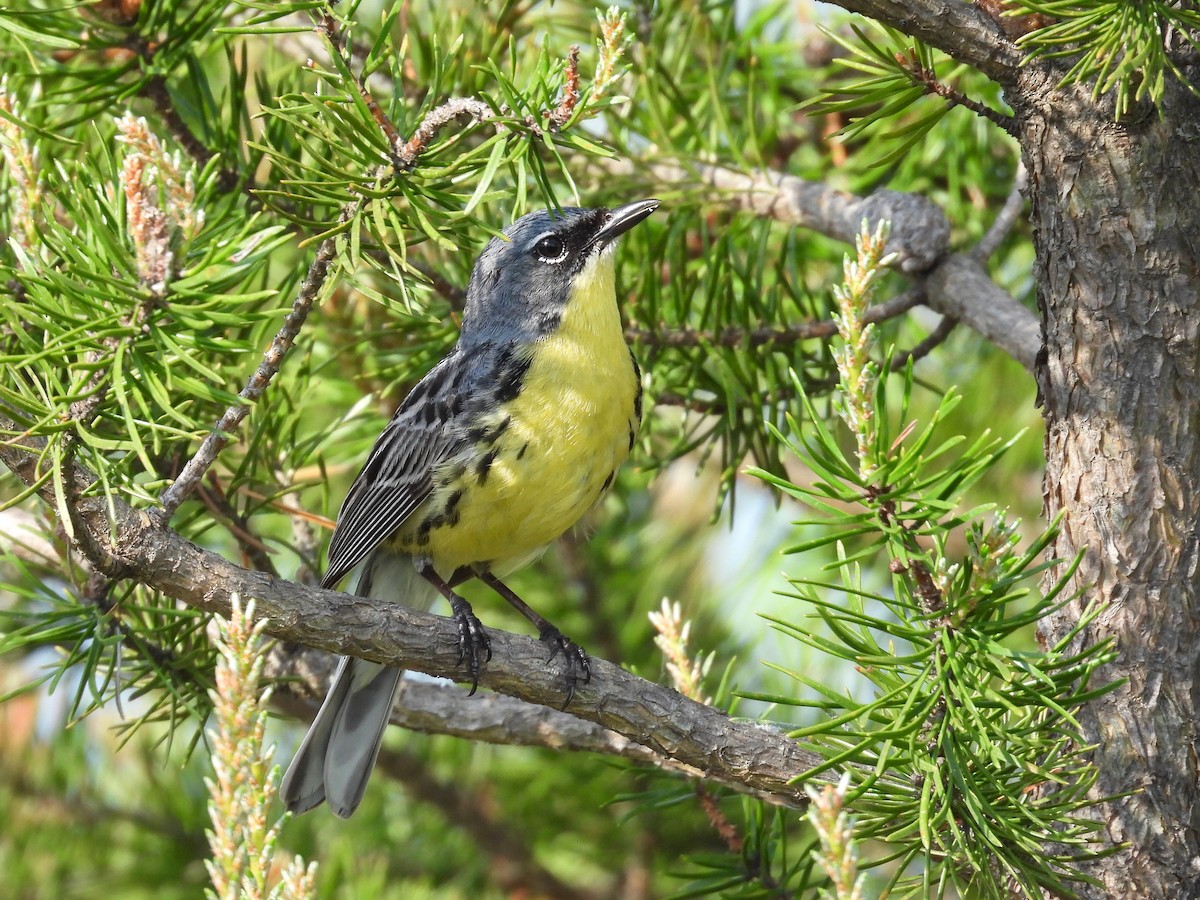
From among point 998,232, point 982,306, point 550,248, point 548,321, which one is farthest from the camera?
point 550,248

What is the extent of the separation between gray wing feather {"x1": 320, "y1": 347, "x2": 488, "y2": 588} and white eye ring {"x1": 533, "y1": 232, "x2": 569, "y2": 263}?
1.28 feet

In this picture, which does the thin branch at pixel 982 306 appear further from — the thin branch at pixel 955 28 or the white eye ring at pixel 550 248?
the white eye ring at pixel 550 248

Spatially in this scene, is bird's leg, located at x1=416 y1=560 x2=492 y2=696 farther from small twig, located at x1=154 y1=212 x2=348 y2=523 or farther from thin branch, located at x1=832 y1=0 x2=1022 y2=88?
thin branch, located at x1=832 y1=0 x2=1022 y2=88

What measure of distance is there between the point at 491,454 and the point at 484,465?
0.10 feet

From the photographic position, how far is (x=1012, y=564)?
170 cm

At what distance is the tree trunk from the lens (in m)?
1.85

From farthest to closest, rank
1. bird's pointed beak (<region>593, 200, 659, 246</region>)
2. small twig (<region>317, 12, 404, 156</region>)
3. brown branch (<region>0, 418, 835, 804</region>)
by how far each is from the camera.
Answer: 1. bird's pointed beak (<region>593, 200, 659, 246</region>)
2. small twig (<region>317, 12, 404, 156</region>)
3. brown branch (<region>0, 418, 835, 804</region>)

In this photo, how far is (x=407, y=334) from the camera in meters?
3.03

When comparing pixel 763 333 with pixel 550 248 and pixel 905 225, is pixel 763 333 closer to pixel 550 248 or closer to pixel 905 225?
pixel 905 225

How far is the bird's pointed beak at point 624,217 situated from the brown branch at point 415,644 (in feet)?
3.44

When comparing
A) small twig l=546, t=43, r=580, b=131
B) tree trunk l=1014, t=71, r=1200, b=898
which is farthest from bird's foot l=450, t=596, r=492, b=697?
tree trunk l=1014, t=71, r=1200, b=898

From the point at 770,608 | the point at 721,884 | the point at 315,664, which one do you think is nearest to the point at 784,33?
the point at 770,608

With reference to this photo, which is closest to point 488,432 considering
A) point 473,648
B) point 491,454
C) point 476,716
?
point 491,454

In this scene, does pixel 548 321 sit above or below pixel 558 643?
above
